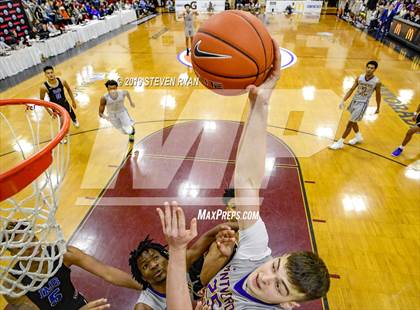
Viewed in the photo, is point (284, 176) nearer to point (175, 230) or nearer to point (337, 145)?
point (337, 145)

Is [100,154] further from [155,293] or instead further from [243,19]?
[243,19]

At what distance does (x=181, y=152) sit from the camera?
17.9 ft

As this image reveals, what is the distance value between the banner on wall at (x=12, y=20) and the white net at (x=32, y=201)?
18.1ft

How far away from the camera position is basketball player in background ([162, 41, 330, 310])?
1359mm

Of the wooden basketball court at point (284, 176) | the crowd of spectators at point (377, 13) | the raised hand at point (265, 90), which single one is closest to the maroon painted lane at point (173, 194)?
the wooden basketball court at point (284, 176)

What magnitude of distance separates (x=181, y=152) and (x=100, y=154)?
1606 millimetres

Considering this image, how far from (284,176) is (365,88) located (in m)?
2.35

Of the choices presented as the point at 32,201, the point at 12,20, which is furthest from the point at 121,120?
the point at 12,20

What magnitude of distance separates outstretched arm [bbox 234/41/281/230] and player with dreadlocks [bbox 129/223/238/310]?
0.74 m

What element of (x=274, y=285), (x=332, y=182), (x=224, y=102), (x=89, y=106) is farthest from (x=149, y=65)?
(x=274, y=285)

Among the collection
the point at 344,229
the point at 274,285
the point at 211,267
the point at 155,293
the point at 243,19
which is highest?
the point at 243,19

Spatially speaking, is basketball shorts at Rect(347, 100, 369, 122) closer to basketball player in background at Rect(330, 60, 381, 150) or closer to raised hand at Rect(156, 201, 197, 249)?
basketball player in background at Rect(330, 60, 381, 150)

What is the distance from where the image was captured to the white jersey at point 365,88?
5136 mm

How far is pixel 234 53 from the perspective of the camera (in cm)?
195
